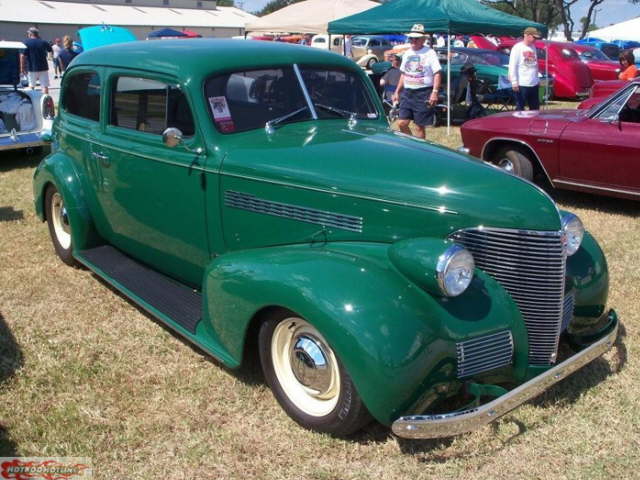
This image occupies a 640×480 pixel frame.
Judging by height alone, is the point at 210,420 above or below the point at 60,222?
below

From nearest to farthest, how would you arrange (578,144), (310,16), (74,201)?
(74,201) → (578,144) → (310,16)

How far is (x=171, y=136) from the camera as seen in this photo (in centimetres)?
362

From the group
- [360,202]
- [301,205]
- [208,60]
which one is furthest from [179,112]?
[360,202]

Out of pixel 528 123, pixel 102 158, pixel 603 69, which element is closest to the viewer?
pixel 102 158

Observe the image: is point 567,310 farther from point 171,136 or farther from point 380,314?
point 171,136

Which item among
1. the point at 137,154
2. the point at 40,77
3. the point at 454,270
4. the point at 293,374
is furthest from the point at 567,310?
the point at 40,77

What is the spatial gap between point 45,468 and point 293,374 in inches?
48.4

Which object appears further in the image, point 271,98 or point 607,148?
point 607,148

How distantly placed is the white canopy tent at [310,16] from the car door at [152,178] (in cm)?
1319

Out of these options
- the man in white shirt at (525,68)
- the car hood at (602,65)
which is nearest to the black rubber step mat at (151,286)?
the man in white shirt at (525,68)

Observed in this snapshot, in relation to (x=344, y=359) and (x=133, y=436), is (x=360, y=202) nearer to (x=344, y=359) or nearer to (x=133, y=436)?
(x=344, y=359)

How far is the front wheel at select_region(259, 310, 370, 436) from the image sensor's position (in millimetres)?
2826

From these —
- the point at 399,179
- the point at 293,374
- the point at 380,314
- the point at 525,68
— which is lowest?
the point at 293,374

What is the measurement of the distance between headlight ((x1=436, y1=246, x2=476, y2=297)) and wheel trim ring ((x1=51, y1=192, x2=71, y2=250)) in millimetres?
3677
